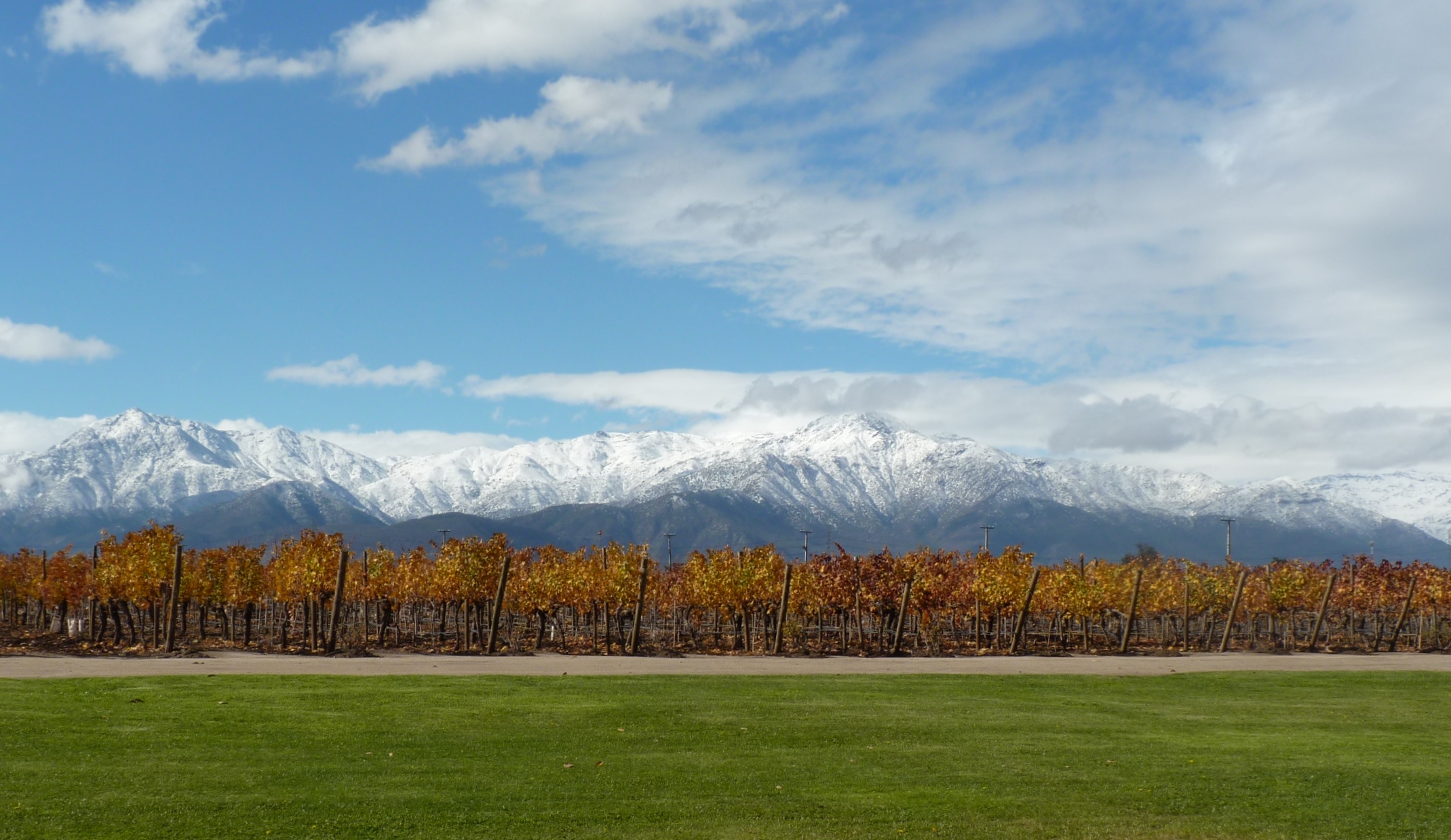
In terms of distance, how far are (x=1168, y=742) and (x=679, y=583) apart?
37346 mm

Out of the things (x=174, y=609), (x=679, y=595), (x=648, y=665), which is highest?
(x=174, y=609)

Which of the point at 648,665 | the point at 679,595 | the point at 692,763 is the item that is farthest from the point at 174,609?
the point at 692,763

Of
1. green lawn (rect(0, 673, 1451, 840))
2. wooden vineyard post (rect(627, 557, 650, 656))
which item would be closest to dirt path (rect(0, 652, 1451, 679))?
wooden vineyard post (rect(627, 557, 650, 656))

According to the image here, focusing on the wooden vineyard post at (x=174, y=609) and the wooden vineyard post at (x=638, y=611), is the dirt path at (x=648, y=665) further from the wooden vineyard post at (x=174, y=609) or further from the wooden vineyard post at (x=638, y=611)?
the wooden vineyard post at (x=174, y=609)

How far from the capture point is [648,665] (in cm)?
3384

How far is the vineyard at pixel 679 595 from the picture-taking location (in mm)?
42625

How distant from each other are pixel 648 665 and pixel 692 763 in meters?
17.8

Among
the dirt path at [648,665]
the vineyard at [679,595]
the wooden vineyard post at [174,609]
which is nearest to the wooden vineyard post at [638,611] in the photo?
the vineyard at [679,595]

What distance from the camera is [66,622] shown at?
176 ft

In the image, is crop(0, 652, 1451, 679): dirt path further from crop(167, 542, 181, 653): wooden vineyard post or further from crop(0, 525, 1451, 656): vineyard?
crop(0, 525, 1451, 656): vineyard

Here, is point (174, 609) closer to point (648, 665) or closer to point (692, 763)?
point (648, 665)

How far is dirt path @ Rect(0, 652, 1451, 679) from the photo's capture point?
30.0m

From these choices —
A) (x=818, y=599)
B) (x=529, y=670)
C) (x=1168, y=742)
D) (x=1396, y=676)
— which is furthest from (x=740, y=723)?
(x=818, y=599)

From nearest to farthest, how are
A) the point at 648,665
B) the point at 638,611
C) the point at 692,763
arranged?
the point at 692,763
the point at 648,665
the point at 638,611
